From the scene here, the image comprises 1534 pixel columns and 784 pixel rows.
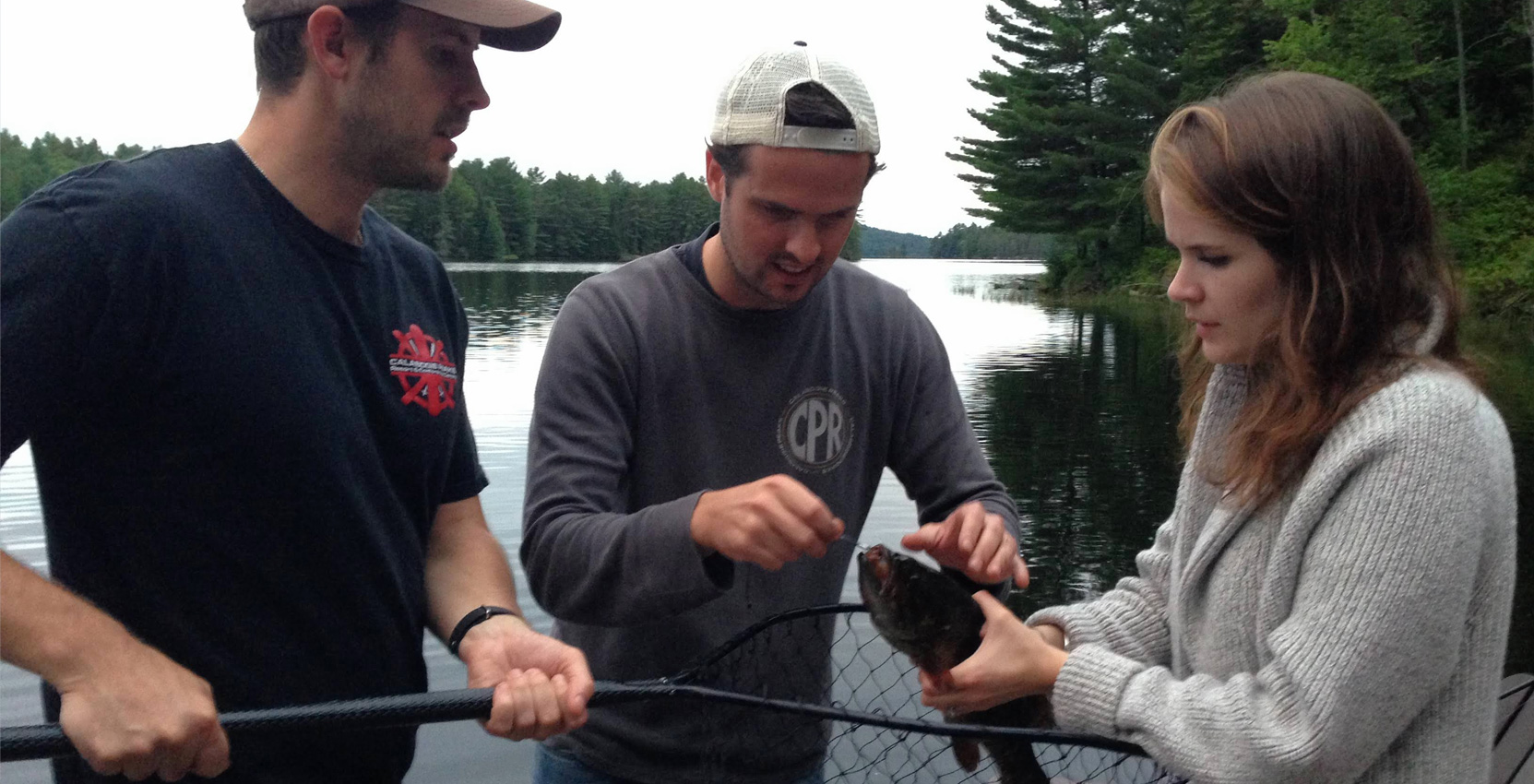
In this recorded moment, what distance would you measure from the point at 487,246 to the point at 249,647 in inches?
3401

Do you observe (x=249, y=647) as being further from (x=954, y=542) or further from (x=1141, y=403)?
(x=1141, y=403)

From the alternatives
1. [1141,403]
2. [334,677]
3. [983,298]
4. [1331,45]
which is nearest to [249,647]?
[334,677]

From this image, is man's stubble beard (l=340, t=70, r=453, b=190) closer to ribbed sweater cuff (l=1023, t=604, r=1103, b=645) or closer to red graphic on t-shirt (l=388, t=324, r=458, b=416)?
red graphic on t-shirt (l=388, t=324, r=458, b=416)

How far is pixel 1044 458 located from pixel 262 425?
13314mm

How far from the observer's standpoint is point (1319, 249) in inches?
74.9

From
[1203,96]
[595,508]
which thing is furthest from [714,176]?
[1203,96]

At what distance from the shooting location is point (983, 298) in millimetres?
54281

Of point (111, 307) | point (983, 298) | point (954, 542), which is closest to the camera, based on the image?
point (111, 307)

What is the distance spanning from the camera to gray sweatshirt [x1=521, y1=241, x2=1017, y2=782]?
7.56ft

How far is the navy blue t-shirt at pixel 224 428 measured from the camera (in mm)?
1804

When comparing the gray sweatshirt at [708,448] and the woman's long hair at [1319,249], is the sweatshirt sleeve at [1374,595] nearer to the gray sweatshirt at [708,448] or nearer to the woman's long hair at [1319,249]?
the woman's long hair at [1319,249]

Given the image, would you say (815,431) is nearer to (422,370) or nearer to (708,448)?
(708,448)

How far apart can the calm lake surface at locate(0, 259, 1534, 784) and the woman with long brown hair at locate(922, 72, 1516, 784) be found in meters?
0.26

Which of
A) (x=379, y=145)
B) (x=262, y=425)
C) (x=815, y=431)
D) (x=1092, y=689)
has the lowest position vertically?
(x=1092, y=689)
